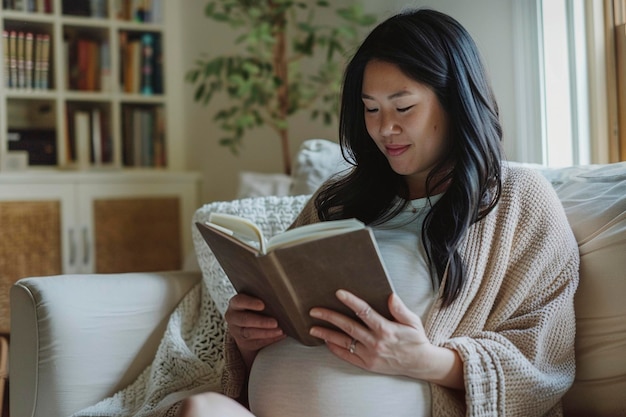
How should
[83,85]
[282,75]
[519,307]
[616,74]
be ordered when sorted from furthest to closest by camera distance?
[83,85] < [282,75] < [616,74] < [519,307]

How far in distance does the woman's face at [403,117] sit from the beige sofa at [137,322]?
30 cm

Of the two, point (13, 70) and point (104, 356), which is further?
point (13, 70)

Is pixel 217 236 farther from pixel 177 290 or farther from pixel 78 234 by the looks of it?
pixel 78 234

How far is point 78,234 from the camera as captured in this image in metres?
3.03

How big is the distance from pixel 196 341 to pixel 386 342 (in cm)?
67

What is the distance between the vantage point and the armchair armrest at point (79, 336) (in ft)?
5.01

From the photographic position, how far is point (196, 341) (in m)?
1.66

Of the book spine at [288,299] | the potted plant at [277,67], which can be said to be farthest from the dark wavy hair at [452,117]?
the potted plant at [277,67]

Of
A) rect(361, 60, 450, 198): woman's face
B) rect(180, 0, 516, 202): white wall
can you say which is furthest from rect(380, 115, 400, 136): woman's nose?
rect(180, 0, 516, 202): white wall

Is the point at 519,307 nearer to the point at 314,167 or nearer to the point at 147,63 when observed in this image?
the point at 314,167

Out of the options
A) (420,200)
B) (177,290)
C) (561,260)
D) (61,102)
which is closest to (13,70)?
(61,102)

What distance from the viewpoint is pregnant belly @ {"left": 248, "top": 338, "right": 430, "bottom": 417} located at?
1137 millimetres

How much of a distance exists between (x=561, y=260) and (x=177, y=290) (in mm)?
856

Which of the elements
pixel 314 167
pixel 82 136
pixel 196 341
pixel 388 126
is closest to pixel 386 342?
pixel 388 126
